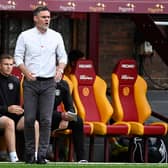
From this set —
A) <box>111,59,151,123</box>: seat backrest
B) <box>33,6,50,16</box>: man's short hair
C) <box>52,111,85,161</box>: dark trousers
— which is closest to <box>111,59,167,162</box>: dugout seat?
<box>111,59,151,123</box>: seat backrest

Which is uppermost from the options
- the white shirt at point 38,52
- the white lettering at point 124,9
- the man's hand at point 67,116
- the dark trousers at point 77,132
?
the white lettering at point 124,9

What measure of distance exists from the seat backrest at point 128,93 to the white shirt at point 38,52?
276cm

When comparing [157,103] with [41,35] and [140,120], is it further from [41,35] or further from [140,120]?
[41,35]

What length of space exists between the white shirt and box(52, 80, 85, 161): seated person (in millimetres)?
1124

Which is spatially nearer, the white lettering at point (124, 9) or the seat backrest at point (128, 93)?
the white lettering at point (124, 9)

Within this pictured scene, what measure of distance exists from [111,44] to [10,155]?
8498mm

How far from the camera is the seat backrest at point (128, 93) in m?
13.9

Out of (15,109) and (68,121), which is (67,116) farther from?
(15,109)

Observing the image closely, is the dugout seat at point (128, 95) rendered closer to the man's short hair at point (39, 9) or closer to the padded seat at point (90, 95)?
the padded seat at point (90, 95)

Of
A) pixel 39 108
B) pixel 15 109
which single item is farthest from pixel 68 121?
pixel 39 108

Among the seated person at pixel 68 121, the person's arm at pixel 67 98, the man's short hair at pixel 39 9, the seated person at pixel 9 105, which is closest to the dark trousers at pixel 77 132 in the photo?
the seated person at pixel 68 121

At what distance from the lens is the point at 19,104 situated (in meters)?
12.3

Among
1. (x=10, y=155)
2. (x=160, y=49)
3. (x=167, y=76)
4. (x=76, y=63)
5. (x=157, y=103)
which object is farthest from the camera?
(x=167, y=76)

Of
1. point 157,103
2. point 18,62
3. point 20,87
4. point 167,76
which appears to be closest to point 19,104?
point 20,87
